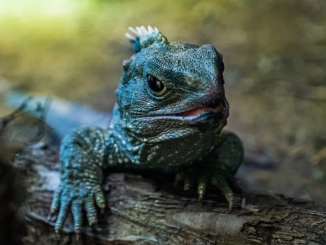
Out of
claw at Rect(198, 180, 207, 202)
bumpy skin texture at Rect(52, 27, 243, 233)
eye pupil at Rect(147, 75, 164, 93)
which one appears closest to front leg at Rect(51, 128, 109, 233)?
bumpy skin texture at Rect(52, 27, 243, 233)

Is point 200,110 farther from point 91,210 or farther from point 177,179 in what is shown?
point 91,210

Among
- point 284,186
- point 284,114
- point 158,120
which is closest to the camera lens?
point 158,120

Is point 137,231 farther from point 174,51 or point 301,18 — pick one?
point 301,18

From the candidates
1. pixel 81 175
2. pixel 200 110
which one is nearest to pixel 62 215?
pixel 81 175

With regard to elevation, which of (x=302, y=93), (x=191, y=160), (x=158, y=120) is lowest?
(x=191, y=160)

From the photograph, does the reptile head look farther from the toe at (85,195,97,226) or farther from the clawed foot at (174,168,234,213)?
the toe at (85,195,97,226)

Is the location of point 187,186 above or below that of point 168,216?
above

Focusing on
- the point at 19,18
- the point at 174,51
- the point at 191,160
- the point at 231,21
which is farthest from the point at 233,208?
the point at 19,18
